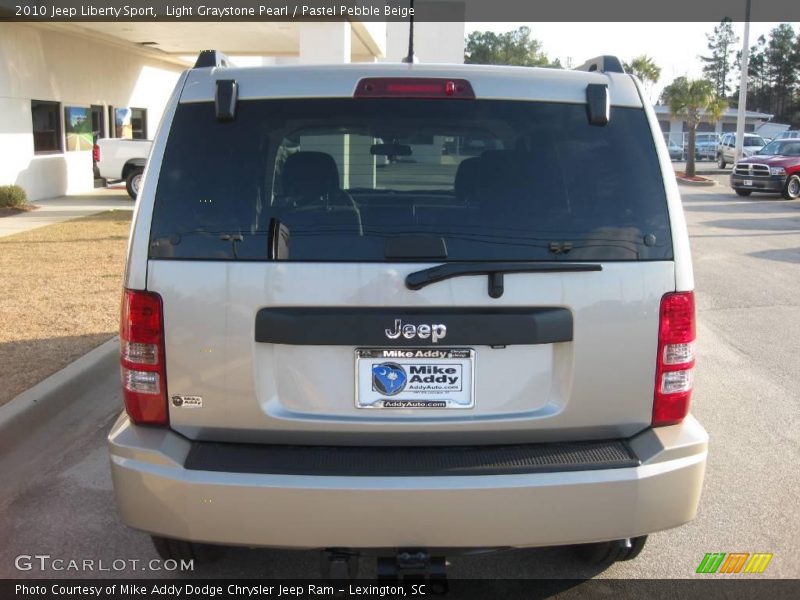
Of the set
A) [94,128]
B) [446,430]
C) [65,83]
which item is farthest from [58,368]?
[94,128]

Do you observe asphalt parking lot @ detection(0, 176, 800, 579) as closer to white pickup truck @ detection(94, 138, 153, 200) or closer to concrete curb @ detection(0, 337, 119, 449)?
concrete curb @ detection(0, 337, 119, 449)

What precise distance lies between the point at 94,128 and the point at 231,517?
2406 cm

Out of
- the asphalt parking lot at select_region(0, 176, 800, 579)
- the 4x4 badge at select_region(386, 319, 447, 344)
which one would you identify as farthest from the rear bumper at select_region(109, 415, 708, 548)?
the asphalt parking lot at select_region(0, 176, 800, 579)

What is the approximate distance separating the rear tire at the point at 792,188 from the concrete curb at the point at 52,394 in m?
24.7

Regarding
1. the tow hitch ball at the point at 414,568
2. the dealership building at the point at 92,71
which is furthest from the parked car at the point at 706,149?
the tow hitch ball at the point at 414,568

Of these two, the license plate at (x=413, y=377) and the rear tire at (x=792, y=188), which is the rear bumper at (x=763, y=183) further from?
the license plate at (x=413, y=377)

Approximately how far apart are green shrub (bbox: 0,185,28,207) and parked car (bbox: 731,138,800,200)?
70.9 feet

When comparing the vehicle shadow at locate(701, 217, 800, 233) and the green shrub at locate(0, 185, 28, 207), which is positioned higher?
the green shrub at locate(0, 185, 28, 207)

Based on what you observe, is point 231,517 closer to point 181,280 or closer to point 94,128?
point 181,280

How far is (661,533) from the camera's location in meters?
4.12

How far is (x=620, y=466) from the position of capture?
290cm

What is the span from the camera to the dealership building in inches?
750

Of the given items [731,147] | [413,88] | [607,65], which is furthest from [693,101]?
[413,88]

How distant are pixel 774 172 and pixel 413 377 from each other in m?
26.8
